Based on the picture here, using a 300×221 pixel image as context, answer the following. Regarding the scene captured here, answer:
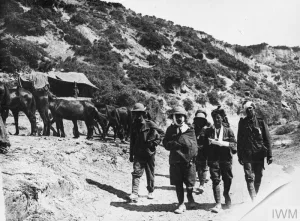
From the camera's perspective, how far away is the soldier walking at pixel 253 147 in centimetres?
448

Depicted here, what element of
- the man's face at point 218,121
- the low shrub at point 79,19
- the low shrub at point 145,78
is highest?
the low shrub at point 79,19

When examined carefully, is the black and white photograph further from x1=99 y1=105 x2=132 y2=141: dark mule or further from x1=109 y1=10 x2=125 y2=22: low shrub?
x1=109 y1=10 x2=125 y2=22: low shrub

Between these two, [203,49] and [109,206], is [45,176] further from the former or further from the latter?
[203,49]

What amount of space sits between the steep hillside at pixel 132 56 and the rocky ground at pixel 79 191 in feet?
12.4

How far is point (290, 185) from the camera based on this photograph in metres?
4.25

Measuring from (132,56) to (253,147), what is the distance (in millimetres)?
24699

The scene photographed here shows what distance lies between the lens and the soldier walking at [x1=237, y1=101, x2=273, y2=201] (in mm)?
4484

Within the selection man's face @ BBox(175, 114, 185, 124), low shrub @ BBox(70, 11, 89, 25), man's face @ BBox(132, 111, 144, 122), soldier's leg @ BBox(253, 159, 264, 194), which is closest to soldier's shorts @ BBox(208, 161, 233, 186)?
soldier's leg @ BBox(253, 159, 264, 194)

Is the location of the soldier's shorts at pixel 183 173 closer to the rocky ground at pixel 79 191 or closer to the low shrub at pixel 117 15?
the rocky ground at pixel 79 191

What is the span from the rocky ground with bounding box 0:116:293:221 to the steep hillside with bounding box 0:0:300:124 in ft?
12.4

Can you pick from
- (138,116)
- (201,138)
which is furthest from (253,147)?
(138,116)

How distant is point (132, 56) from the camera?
28312 mm

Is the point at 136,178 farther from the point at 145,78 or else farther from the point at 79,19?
the point at 79,19

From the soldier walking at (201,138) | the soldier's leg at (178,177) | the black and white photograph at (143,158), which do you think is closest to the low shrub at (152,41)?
the black and white photograph at (143,158)
